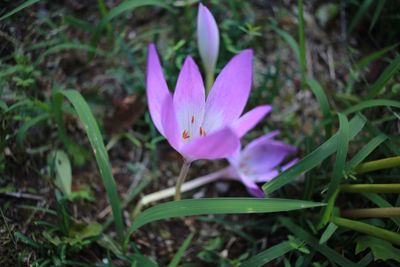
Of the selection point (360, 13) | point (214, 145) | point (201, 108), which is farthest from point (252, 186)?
point (360, 13)

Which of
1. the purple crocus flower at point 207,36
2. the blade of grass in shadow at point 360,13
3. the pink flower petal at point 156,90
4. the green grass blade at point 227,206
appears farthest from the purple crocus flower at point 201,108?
the blade of grass in shadow at point 360,13

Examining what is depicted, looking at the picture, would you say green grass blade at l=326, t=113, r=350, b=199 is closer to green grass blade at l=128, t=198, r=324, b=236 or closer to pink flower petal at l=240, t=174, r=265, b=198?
green grass blade at l=128, t=198, r=324, b=236

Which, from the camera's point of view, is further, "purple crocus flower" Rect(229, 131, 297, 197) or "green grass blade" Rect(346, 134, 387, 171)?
"purple crocus flower" Rect(229, 131, 297, 197)

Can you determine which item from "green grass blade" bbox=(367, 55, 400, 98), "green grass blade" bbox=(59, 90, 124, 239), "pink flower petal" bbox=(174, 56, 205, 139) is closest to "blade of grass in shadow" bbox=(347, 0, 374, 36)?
"green grass blade" bbox=(367, 55, 400, 98)

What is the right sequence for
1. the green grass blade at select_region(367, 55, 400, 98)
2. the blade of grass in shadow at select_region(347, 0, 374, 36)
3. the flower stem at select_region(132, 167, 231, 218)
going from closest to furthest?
the green grass blade at select_region(367, 55, 400, 98) < the flower stem at select_region(132, 167, 231, 218) < the blade of grass in shadow at select_region(347, 0, 374, 36)

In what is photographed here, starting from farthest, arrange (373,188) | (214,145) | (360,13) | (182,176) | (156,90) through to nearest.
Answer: (360,13) → (182,176) → (373,188) → (156,90) → (214,145)

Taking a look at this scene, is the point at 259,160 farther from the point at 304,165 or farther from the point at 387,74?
the point at 387,74
